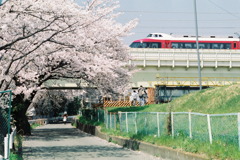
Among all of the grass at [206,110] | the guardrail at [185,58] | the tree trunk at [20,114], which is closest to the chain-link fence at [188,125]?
the grass at [206,110]

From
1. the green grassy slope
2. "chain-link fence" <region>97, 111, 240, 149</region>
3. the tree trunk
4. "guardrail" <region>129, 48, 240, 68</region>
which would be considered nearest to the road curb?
"chain-link fence" <region>97, 111, 240, 149</region>

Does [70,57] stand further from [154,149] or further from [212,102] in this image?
[154,149]

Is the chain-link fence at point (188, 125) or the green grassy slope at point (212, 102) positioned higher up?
the green grassy slope at point (212, 102)

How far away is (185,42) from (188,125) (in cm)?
3921

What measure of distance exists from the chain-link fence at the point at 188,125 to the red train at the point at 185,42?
30984 millimetres

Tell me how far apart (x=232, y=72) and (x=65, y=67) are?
23.9 meters

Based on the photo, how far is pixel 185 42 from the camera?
170 feet

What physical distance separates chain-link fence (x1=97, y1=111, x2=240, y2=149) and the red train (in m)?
31.0

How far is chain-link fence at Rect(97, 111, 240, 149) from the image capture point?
10.6 m

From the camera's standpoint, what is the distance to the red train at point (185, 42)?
51562mm

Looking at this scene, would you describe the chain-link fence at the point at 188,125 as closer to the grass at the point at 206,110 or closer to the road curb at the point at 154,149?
the grass at the point at 206,110

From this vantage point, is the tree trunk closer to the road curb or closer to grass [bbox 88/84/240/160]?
grass [bbox 88/84/240/160]

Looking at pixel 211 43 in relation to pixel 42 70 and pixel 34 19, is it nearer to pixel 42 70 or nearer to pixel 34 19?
pixel 42 70

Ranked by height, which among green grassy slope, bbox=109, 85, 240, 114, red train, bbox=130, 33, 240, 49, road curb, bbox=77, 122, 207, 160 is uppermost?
red train, bbox=130, 33, 240, 49
